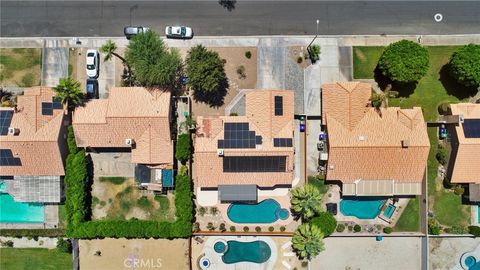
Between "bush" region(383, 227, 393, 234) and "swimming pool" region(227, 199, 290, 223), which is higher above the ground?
"swimming pool" region(227, 199, 290, 223)

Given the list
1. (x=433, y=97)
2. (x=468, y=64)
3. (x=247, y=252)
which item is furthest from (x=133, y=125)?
(x=468, y=64)

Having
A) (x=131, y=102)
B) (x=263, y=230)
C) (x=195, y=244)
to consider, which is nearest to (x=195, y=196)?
(x=195, y=244)

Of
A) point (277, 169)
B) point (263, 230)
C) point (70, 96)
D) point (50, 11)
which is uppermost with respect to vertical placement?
point (50, 11)

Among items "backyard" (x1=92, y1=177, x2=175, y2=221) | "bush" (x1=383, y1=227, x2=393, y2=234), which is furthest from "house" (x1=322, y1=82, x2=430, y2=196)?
"backyard" (x1=92, y1=177, x2=175, y2=221)

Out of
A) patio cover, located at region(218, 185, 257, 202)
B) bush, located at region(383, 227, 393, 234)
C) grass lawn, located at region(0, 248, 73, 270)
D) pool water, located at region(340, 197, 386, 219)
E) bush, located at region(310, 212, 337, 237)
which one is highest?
patio cover, located at region(218, 185, 257, 202)

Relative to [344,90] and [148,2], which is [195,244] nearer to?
[344,90]

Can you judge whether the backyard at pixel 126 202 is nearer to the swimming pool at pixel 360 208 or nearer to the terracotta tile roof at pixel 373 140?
the terracotta tile roof at pixel 373 140

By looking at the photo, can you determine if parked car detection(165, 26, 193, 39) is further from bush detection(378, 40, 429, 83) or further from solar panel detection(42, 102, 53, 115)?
bush detection(378, 40, 429, 83)
